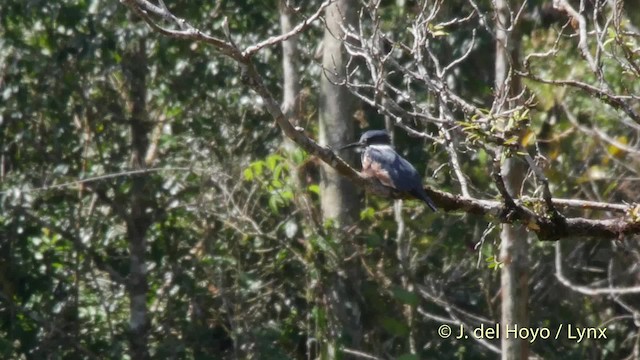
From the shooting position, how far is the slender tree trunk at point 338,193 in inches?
328

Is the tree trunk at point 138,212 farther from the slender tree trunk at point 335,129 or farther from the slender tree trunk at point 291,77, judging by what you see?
the slender tree trunk at point 335,129

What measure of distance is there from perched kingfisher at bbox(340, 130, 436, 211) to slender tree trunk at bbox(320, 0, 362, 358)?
1.62m

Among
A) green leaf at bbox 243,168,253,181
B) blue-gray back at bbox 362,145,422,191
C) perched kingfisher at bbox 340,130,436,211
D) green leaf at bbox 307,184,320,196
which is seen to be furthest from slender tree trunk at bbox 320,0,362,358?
blue-gray back at bbox 362,145,422,191

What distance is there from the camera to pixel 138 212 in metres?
9.02

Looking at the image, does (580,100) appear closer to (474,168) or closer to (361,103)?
(474,168)

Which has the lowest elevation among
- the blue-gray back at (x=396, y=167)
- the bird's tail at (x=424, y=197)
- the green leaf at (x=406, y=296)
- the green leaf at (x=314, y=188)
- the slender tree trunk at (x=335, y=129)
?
the bird's tail at (x=424, y=197)

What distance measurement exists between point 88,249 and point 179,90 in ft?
4.71

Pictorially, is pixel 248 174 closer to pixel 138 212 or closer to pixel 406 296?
pixel 406 296

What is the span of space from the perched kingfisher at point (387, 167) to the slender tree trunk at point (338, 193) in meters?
1.62

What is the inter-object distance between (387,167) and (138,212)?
3688mm

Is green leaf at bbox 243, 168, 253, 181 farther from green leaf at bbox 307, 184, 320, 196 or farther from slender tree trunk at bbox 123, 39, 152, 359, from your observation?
slender tree trunk at bbox 123, 39, 152, 359

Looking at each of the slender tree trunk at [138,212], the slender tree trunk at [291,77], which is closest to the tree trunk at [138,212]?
the slender tree trunk at [138,212]

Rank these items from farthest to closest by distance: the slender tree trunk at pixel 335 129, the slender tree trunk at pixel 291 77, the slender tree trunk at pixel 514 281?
1. the slender tree trunk at pixel 291 77
2. the slender tree trunk at pixel 335 129
3. the slender tree trunk at pixel 514 281

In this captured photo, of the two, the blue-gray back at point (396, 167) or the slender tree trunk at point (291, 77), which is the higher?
the slender tree trunk at point (291, 77)
